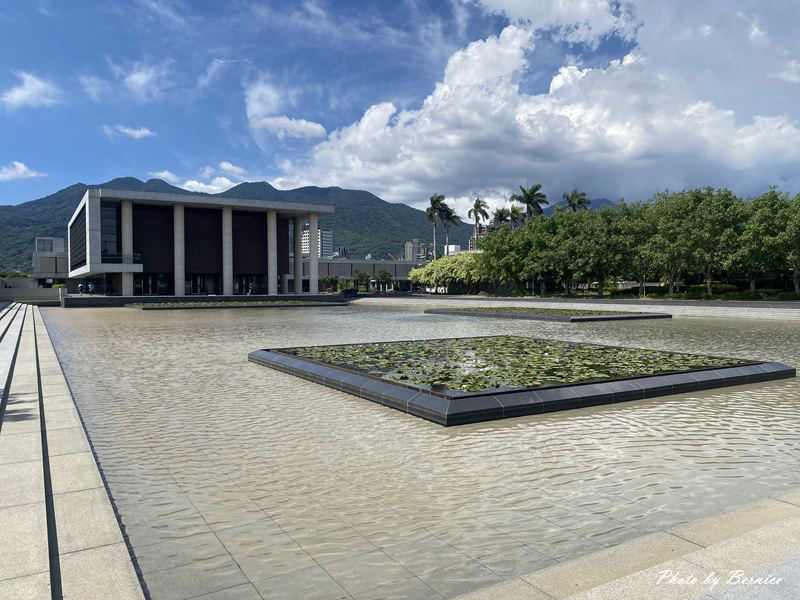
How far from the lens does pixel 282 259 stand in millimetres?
71000

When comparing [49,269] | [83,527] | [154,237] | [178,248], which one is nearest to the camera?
[83,527]

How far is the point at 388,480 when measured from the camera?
5602 millimetres

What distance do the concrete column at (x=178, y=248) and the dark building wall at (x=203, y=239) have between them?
1606 millimetres

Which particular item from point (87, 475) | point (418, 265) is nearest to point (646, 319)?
point (87, 475)

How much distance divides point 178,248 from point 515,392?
2358 inches

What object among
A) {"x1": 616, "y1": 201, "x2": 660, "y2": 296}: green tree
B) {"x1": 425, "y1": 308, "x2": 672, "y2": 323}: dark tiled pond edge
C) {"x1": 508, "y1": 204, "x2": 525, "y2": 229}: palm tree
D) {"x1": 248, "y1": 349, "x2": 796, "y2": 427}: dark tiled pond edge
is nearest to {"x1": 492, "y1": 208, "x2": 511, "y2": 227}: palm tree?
{"x1": 508, "y1": 204, "x2": 525, "y2": 229}: palm tree

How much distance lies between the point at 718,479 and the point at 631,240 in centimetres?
5606

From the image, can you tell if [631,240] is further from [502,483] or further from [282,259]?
[502,483]

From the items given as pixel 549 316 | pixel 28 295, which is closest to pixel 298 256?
pixel 28 295

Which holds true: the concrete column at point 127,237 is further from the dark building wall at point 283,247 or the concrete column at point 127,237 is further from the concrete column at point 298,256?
the concrete column at point 298,256

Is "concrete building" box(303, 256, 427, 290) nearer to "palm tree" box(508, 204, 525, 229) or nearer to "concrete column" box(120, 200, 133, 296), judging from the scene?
"palm tree" box(508, 204, 525, 229)

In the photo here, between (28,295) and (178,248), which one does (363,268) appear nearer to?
(178,248)

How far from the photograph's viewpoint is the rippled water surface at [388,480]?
12.8ft

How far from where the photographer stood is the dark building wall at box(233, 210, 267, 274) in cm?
6688
